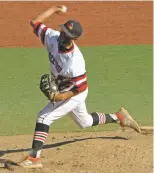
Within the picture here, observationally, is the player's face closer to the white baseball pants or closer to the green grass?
the white baseball pants

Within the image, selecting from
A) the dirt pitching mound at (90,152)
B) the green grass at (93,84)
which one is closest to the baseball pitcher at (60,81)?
the dirt pitching mound at (90,152)

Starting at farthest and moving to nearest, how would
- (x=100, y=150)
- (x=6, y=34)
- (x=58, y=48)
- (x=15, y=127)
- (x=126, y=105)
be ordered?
(x=6, y=34)
(x=126, y=105)
(x=15, y=127)
(x=100, y=150)
(x=58, y=48)

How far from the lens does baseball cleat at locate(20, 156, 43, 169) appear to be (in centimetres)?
602

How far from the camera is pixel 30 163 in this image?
603 cm

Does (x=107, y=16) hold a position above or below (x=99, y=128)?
above

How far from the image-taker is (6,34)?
1217 centimetres

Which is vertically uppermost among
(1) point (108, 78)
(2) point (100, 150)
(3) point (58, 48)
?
(3) point (58, 48)

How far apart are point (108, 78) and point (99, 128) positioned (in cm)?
226

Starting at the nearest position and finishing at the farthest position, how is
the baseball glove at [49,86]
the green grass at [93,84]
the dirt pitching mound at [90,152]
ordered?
the baseball glove at [49,86] → the dirt pitching mound at [90,152] → the green grass at [93,84]

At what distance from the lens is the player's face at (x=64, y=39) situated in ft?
19.5

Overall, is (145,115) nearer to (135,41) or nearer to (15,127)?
(15,127)

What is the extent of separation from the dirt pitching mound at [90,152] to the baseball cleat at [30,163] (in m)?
0.07

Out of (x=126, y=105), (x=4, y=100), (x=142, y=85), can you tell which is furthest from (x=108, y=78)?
(x=4, y=100)

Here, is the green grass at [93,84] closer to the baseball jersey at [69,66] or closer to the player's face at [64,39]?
the baseball jersey at [69,66]
